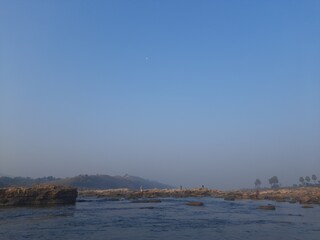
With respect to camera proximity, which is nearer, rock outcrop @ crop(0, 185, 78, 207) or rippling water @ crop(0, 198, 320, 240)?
rippling water @ crop(0, 198, 320, 240)

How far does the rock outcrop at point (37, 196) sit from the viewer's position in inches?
1885

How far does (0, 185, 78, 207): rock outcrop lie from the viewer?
4788 centimetres

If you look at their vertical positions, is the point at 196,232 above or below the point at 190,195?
below

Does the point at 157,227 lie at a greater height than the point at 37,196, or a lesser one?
lesser

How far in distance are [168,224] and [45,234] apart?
411 inches

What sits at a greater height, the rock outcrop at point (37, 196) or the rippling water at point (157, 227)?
the rock outcrop at point (37, 196)

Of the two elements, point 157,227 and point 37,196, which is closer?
point 157,227

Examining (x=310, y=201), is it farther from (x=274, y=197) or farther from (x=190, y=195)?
(x=190, y=195)

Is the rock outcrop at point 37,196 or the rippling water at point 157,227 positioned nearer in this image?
the rippling water at point 157,227

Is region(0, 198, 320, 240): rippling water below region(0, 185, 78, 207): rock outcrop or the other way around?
below

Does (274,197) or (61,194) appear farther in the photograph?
(274,197)

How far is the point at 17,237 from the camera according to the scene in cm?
2312

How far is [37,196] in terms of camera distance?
162 ft

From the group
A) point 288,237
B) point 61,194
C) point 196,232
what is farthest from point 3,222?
point 288,237
